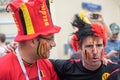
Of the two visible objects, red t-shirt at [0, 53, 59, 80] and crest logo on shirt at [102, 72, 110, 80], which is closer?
red t-shirt at [0, 53, 59, 80]

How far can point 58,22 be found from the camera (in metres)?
9.30

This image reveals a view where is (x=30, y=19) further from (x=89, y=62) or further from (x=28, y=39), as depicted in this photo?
(x=89, y=62)

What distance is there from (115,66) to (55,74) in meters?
0.54

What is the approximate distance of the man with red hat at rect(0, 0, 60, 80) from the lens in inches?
119

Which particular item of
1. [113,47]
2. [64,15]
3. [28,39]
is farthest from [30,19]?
[64,15]

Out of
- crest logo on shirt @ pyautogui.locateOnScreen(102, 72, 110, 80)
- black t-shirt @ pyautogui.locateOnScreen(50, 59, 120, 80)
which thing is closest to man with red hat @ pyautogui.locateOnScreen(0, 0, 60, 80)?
black t-shirt @ pyautogui.locateOnScreen(50, 59, 120, 80)

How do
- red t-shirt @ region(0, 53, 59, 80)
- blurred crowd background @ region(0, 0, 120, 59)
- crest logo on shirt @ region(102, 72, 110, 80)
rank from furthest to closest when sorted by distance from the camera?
blurred crowd background @ region(0, 0, 120, 59) → crest logo on shirt @ region(102, 72, 110, 80) → red t-shirt @ region(0, 53, 59, 80)

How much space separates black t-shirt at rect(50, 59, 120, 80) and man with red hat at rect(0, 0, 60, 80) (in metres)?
0.48

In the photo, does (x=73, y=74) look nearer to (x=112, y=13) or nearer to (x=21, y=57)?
(x=21, y=57)

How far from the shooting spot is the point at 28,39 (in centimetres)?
301

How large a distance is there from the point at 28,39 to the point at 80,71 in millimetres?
750

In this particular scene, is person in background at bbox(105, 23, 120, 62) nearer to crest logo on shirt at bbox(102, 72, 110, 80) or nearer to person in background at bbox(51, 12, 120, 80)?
person in background at bbox(51, 12, 120, 80)

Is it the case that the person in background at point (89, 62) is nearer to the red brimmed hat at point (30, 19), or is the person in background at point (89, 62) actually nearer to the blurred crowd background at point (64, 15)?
the red brimmed hat at point (30, 19)

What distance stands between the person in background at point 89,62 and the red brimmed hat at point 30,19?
52cm
